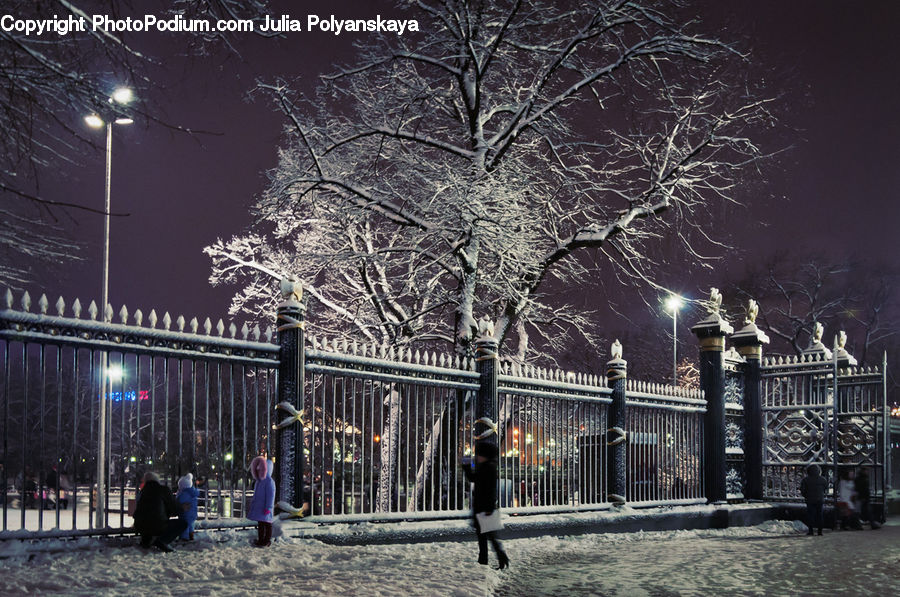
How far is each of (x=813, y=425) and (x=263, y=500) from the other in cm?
1187

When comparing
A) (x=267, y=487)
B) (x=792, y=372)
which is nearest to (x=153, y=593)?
(x=267, y=487)

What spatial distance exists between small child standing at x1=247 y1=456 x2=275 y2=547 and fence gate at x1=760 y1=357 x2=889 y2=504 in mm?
11502

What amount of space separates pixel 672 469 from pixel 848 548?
3.28 m

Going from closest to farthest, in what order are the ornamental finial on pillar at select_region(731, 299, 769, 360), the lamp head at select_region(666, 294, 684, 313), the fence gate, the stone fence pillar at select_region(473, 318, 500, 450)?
1. the stone fence pillar at select_region(473, 318, 500, 450)
2. the fence gate
3. the ornamental finial on pillar at select_region(731, 299, 769, 360)
4. the lamp head at select_region(666, 294, 684, 313)

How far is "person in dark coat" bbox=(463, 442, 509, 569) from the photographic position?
380 inches

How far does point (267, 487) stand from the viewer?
31.3ft

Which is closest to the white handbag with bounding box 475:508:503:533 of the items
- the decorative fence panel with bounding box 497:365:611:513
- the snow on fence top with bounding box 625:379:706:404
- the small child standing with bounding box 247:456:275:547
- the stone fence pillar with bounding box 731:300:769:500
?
the small child standing with bounding box 247:456:275:547

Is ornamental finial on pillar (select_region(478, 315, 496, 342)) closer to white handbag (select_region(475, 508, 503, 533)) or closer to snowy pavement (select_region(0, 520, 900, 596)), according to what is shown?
snowy pavement (select_region(0, 520, 900, 596))

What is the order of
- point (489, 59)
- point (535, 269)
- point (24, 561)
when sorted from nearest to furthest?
point (24, 561) < point (489, 59) < point (535, 269)

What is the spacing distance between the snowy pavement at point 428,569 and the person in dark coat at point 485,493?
0.59ft

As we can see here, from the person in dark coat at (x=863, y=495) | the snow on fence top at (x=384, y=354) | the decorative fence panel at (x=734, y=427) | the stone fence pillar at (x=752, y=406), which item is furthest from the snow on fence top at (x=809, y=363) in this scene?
the snow on fence top at (x=384, y=354)

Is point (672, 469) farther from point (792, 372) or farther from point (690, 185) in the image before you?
point (690, 185)

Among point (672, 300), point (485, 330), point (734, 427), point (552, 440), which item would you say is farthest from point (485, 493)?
point (672, 300)

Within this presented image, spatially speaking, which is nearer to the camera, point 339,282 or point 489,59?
point 489,59
